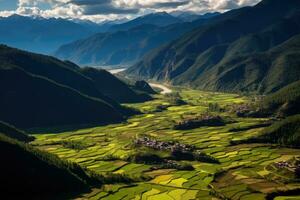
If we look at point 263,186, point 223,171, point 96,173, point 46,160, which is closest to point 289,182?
point 263,186

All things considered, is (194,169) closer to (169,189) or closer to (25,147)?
(169,189)

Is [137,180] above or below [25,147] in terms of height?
below

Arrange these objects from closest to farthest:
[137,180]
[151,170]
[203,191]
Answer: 1. [203,191]
2. [137,180]
3. [151,170]

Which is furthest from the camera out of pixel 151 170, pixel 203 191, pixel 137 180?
pixel 151 170

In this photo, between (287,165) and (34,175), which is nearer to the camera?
(34,175)

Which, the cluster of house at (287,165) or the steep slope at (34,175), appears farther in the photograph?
the cluster of house at (287,165)

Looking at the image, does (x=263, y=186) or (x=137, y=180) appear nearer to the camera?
(x=263, y=186)

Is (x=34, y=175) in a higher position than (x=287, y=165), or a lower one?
higher

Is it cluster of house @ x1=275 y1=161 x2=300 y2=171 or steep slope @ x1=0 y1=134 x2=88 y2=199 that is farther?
cluster of house @ x1=275 y1=161 x2=300 y2=171
